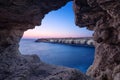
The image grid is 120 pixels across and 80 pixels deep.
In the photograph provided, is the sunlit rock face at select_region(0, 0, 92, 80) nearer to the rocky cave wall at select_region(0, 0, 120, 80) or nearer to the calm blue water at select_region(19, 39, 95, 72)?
the rocky cave wall at select_region(0, 0, 120, 80)

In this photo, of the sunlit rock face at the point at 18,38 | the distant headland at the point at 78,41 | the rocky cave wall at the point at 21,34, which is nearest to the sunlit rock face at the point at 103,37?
the rocky cave wall at the point at 21,34

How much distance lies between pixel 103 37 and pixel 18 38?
27.3 ft

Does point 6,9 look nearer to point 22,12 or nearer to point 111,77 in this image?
point 22,12

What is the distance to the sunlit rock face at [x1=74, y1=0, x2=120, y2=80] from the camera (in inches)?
604

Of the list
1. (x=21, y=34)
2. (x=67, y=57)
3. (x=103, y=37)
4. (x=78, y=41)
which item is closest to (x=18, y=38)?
(x=21, y=34)

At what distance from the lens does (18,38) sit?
1120cm

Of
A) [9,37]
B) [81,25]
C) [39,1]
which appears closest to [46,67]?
[9,37]

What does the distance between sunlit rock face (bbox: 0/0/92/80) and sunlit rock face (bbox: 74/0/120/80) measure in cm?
607

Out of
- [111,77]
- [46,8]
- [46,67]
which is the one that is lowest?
[111,77]

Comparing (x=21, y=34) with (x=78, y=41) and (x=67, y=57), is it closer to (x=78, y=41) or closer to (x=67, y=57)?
(x=67, y=57)

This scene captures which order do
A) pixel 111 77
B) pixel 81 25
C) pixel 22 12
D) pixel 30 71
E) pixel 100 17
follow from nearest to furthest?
pixel 30 71 < pixel 22 12 < pixel 111 77 < pixel 100 17 < pixel 81 25

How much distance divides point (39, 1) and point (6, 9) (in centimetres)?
171

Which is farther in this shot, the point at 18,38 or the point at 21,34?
the point at 21,34

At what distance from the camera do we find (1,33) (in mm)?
9844
